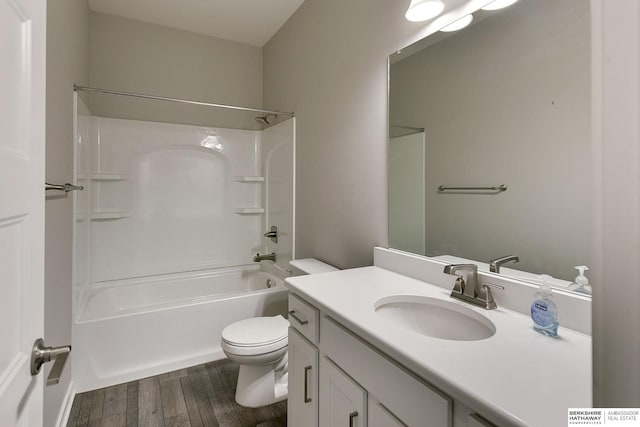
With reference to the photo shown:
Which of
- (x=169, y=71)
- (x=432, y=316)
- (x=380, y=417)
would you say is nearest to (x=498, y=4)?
(x=432, y=316)

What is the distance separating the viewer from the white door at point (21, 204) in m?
0.55

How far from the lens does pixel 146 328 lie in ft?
6.78

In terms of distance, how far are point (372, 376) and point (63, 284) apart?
1.75 metres

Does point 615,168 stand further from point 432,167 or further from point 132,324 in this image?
point 132,324

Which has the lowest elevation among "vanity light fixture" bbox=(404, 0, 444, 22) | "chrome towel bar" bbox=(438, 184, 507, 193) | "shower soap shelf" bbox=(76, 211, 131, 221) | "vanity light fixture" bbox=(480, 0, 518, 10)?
"shower soap shelf" bbox=(76, 211, 131, 221)

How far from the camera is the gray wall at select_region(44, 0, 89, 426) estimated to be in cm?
141

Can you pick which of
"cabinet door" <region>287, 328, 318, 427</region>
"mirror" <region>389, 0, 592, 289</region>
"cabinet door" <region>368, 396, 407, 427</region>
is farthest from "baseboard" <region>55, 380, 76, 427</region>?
"mirror" <region>389, 0, 592, 289</region>

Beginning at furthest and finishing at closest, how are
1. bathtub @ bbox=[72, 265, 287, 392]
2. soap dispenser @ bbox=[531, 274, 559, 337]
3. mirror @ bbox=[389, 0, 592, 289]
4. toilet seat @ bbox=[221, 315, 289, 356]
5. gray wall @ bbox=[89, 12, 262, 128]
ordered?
gray wall @ bbox=[89, 12, 262, 128] → bathtub @ bbox=[72, 265, 287, 392] → toilet seat @ bbox=[221, 315, 289, 356] → mirror @ bbox=[389, 0, 592, 289] → soap dispenser @ bbox=[531, 274, 559, 337]

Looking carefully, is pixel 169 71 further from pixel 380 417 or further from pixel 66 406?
pixel 380 417

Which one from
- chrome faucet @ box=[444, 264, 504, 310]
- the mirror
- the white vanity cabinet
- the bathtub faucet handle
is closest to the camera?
the white vanity cabinet

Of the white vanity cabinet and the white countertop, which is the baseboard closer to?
the white vanity cabinet

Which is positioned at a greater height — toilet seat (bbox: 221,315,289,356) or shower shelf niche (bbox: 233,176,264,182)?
shower shelf niche (bbox: 233,176,264,182)

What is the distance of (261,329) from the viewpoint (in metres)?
1.87

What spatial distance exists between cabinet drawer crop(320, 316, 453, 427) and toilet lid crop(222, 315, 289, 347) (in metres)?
0.72
